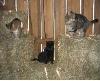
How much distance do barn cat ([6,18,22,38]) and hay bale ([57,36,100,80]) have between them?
0.37m

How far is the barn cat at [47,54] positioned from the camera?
2145 millimetres

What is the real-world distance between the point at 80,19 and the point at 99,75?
1.48 ft

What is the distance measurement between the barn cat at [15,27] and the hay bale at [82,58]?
14.4 inches

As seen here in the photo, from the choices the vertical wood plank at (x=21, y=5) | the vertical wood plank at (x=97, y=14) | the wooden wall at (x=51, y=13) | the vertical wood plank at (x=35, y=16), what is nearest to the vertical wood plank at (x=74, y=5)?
the wooden wall at (x=51, y=13)

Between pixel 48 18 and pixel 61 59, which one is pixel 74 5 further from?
pixel 61 59

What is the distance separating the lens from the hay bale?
2.06m

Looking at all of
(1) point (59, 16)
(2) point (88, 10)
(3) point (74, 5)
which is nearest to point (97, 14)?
(2) point (88, 10)

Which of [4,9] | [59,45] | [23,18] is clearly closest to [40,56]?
[59,45]

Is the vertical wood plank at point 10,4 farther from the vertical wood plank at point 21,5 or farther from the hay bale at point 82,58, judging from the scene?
the hay bale at point 82,58

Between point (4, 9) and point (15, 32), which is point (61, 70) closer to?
point (15, 32)

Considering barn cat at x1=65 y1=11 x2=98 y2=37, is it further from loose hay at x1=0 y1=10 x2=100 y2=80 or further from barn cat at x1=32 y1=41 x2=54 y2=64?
barn cat at x1=32 y1=41 x2=54 y2=64

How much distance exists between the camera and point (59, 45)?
83.0 inches

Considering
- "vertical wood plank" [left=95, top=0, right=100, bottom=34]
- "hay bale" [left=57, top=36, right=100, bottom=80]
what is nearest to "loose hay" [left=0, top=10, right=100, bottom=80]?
"hay bale" [left=57, top=36, right=100, bottom=80]

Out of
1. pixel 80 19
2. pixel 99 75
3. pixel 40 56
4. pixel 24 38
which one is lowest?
pixel 99 75
